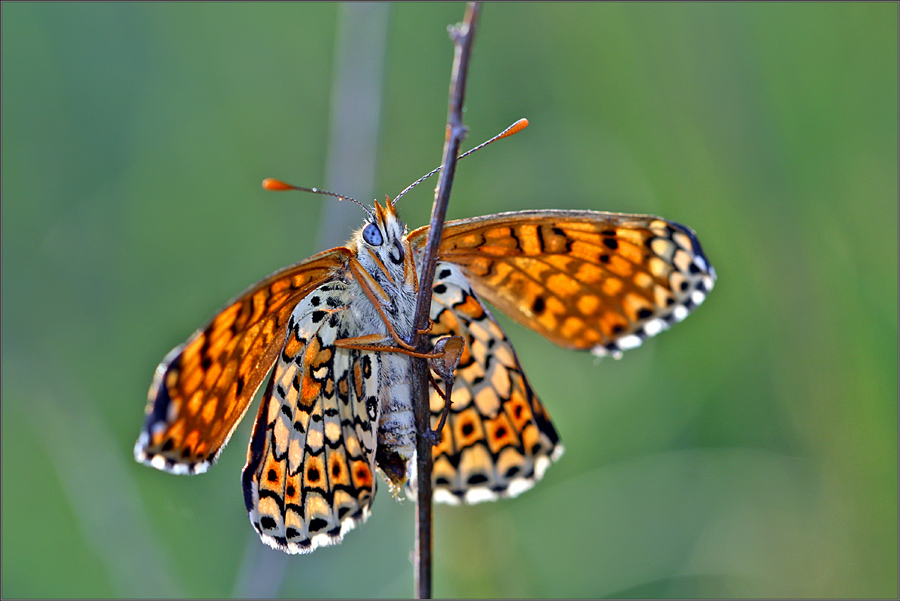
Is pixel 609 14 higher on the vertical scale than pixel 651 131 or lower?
higher

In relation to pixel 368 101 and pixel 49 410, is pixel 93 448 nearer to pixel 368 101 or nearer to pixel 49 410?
pixel 49 410

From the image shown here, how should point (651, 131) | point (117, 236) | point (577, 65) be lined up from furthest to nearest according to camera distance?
point (117, 236), point (577, 65), point (651, 131)

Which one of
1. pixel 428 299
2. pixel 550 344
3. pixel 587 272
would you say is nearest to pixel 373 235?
pixel 428 299

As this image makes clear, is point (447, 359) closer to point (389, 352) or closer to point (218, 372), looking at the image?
point (389, 352)

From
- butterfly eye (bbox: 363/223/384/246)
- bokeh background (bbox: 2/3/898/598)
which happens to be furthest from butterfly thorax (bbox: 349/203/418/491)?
bokeh background (bbox: 2/3/898/598)

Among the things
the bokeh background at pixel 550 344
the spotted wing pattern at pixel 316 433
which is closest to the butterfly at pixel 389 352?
the spotted wing pattern at pixel 316 433

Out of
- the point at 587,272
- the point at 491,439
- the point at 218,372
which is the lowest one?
the point at 491,439

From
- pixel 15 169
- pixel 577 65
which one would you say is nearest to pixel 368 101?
pixel 577 65
